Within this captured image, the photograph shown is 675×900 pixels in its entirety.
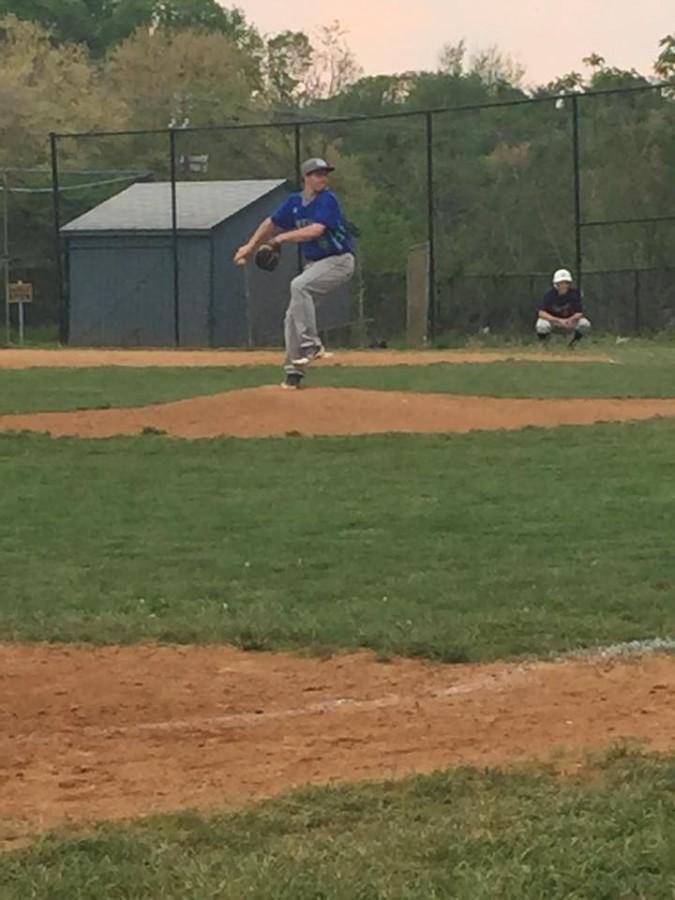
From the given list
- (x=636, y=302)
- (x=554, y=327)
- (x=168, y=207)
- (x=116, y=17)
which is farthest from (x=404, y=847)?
(x=116, y=17)

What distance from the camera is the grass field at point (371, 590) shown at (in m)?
3.77

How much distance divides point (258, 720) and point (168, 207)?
36212 mm

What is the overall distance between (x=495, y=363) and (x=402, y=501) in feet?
41.0

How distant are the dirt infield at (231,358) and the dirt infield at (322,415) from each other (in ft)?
25.6

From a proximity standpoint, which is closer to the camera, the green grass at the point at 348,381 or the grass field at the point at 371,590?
the grass field at the point at 371,590

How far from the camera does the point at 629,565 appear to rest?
7.99 m

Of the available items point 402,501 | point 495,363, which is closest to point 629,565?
point 402,501

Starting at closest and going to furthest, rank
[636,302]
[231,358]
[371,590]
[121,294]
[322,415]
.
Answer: [371,590], [322,415], [231,358], [636,302], [121,294]

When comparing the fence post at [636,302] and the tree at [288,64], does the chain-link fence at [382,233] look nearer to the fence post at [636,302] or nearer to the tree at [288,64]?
the fence post at [636,302]

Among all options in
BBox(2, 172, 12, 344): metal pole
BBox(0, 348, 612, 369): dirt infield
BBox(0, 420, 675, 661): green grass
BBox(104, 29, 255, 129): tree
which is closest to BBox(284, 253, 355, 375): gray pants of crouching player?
BBox(0, 420, 675, 661): green grass

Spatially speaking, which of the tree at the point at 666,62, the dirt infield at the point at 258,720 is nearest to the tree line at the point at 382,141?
the tree at the point at 666,62

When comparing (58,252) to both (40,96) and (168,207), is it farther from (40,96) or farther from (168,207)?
(40,96)

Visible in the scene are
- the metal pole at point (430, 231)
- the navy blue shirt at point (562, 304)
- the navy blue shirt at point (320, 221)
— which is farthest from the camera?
the metal pole at point (430, 231)

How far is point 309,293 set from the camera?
15.7 metres
